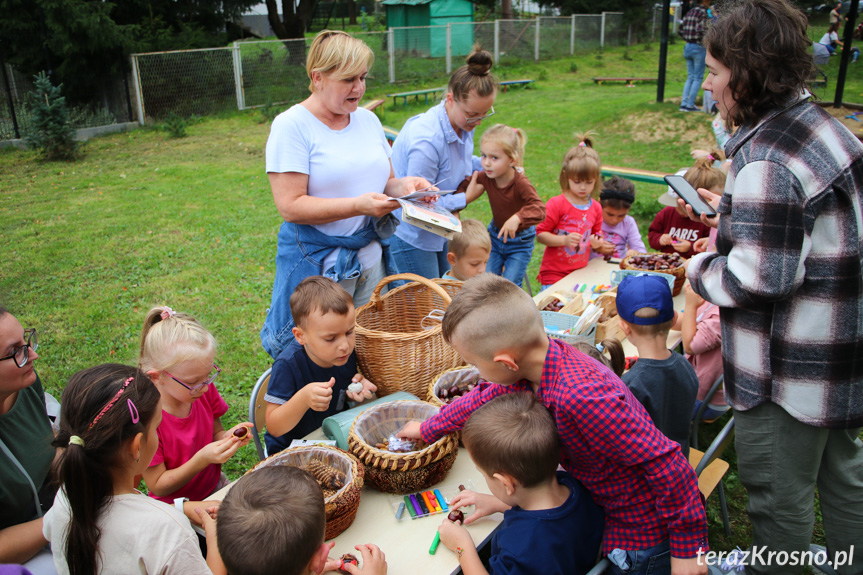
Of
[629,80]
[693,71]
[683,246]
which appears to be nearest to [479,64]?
[683,246]

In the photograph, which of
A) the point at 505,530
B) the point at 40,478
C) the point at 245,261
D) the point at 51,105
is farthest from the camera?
the point at 51,105

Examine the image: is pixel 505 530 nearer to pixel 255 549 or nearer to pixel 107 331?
pixel 255 549

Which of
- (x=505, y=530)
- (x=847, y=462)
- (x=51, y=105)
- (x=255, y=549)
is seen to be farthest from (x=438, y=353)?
(x=51, y=105)

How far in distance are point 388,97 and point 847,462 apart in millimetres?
15806

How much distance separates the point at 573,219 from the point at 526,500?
9.65 ft

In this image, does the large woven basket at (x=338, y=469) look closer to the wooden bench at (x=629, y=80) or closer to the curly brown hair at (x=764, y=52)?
the curly brown hair at (x=764, y=52)

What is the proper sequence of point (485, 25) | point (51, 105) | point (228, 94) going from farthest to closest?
point (485, 25) < point (228, 94) < point (51, 105)

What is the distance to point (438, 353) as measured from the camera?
2738 millimetres

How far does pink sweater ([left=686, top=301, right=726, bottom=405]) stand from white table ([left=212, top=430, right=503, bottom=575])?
1579mm

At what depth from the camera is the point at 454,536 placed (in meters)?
1.88

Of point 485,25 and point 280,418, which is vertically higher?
point 485,25

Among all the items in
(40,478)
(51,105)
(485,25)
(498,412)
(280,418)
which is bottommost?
(40,478)

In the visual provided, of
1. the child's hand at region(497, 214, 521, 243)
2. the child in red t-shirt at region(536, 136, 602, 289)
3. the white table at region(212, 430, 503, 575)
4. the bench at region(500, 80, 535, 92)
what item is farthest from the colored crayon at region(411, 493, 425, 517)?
the bench at region(500, 80, 535, 92)

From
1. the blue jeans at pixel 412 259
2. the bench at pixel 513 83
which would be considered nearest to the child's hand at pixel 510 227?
the blue jeans at pixel 412 259
